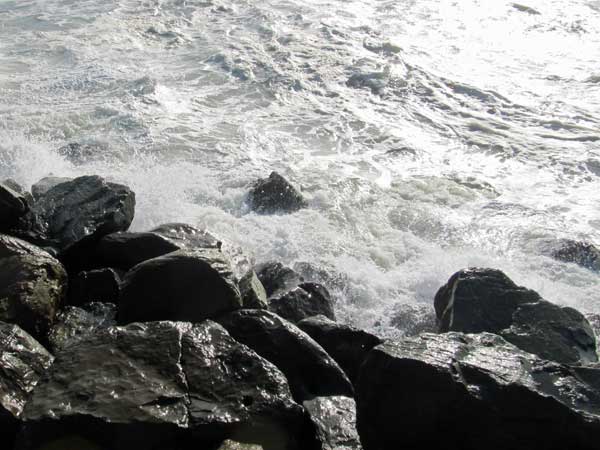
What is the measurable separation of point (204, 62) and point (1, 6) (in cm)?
710

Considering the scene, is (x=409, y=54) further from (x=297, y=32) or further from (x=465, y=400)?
(x=465, y=400)

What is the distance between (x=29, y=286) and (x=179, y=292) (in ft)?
3.29

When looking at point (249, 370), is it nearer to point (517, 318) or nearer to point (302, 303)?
point (302, 303)

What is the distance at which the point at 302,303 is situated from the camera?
5605 mm

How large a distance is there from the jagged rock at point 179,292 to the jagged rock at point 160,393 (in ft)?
1.83

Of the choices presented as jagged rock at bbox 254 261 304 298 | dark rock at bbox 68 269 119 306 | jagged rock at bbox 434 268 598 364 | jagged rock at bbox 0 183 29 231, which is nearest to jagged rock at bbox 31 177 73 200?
jagged rock at bbox 0 183 29 231

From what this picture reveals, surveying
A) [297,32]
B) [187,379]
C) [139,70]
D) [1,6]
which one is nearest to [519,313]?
[187,379]

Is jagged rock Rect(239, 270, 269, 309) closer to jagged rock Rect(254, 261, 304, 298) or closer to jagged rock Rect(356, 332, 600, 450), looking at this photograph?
jagged rock Rect(254, 261, 304, 298)

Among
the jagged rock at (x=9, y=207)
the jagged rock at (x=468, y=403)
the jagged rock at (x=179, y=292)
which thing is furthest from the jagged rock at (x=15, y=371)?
the jagged rock at (x=9, y=207)

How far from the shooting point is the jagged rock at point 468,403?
3.38m

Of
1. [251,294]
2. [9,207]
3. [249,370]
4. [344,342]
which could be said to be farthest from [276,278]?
[249,370]

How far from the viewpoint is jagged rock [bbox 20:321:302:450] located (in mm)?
3260

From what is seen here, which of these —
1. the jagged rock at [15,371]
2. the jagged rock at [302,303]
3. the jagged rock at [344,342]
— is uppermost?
the jagged rock at [15,371]

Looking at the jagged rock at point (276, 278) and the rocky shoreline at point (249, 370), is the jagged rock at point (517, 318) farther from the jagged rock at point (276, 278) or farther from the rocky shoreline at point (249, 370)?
the jagged rock at point (276, 278)
